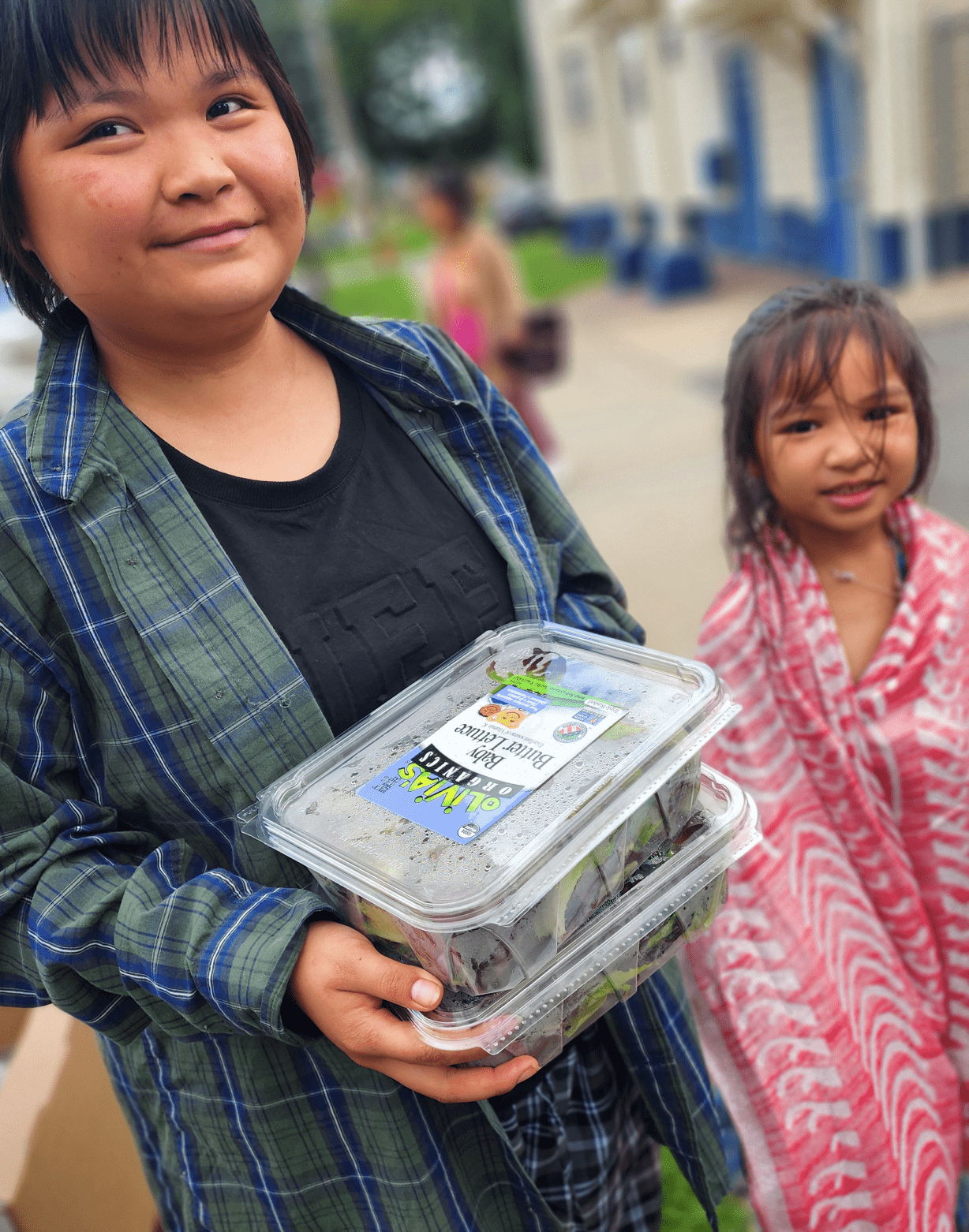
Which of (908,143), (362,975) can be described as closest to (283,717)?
(362,975)

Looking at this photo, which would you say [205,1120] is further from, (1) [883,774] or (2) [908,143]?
(2) [908,143]

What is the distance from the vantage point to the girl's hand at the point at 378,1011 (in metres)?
0.99

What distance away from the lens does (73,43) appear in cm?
99

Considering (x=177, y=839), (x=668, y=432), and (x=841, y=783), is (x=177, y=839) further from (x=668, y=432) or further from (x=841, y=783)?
(x=668, y=432)

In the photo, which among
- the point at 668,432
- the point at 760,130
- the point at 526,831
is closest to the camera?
the point at 526,831

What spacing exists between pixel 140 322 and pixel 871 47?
10599mm

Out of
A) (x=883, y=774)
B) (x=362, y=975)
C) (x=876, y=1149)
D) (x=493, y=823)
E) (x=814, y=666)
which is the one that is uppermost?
(x=493, y=823)

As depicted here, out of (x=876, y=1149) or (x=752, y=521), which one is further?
(x=752, y=521)

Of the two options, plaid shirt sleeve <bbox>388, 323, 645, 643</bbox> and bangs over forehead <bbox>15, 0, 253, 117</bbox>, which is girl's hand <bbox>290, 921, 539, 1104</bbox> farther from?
bangs over forehead <bbox>15, 0, 253, 117</bbox>

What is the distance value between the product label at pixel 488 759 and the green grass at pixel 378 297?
569 inches

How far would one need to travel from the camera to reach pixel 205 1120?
1275mm

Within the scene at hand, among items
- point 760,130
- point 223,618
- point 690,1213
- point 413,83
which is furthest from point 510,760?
point 413,83

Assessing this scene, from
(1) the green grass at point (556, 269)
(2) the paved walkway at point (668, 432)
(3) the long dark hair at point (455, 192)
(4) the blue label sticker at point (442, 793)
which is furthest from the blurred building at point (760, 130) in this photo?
(4) the blue label sticker at point (442, 793)

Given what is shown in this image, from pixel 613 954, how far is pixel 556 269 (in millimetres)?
19722
